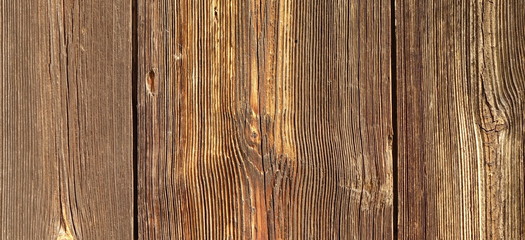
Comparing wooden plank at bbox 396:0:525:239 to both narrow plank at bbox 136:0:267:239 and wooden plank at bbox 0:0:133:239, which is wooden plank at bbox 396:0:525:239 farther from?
wooden plank at bbox 0:0:133:239

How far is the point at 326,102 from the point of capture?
123cm

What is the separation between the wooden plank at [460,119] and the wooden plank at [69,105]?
0.59 meters

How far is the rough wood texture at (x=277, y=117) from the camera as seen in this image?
1225 millimetres

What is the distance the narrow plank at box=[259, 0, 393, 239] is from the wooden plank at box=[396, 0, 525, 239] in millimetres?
47

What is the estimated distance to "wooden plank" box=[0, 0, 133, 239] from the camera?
1.24 metres

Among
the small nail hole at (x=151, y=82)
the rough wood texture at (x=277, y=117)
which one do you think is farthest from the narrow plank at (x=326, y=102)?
the small nail hole at (x=151, y=82)

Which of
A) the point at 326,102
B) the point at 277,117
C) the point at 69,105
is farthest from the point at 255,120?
the point at 69,105

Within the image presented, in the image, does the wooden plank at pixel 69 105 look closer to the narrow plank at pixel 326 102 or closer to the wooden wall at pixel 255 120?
the wooden wall at pixel 255 120

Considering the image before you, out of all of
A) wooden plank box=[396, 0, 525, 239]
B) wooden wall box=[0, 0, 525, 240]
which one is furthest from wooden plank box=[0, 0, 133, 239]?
wooden plank box=[396, 0, 525, 239]

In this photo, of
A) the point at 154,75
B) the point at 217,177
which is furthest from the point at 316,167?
the point at 154,75

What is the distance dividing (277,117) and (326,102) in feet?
0.35

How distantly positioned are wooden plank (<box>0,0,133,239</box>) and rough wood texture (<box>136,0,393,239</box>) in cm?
8

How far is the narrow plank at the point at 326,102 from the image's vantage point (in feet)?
4.01

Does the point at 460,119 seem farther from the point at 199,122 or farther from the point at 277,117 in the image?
the point at 199,122
